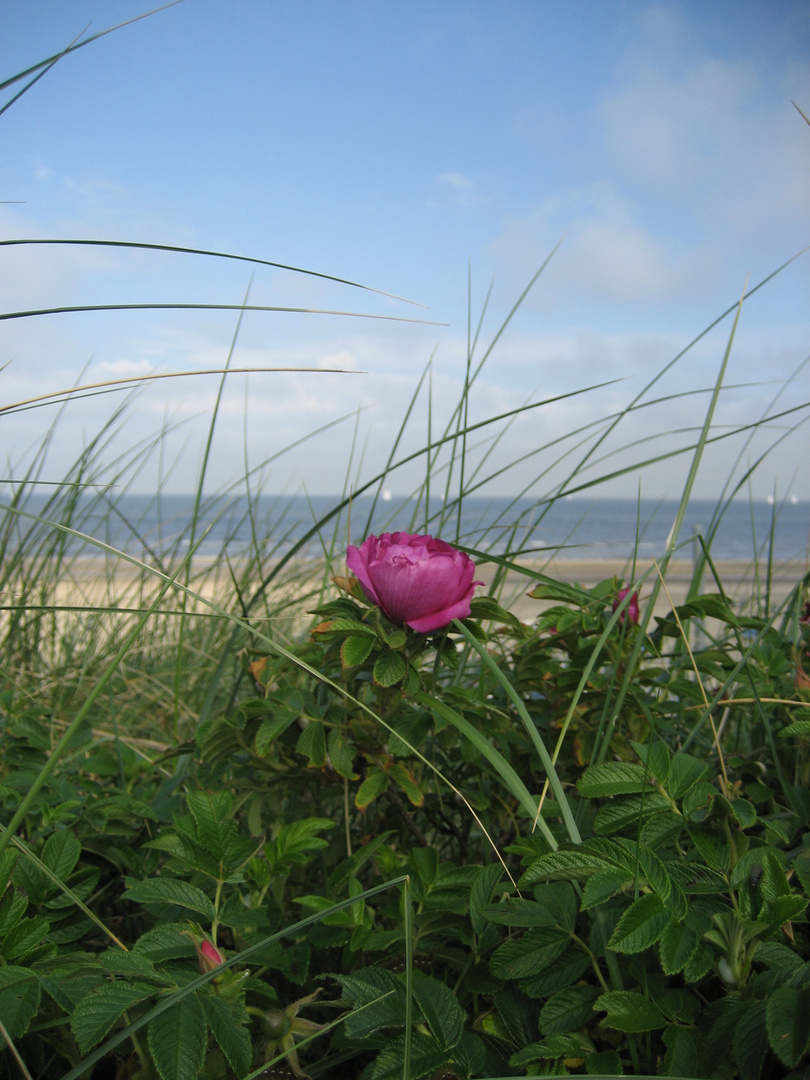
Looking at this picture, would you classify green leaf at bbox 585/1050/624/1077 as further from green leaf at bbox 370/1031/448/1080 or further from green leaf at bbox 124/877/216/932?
green leaf at bbox 124/877/216/932

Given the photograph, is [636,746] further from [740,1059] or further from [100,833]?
[100,833]

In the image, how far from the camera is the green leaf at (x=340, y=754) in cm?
82

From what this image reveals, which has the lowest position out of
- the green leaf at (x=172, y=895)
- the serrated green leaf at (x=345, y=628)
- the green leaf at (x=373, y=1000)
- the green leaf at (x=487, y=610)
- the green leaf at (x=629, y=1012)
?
the green leaf at (x=373, y=1000)

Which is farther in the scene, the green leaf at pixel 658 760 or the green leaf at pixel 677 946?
the green leaf at pixel 658 760

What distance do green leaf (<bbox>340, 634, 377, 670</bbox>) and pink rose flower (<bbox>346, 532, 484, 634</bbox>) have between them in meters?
0.04

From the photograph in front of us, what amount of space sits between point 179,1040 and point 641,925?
37 cm

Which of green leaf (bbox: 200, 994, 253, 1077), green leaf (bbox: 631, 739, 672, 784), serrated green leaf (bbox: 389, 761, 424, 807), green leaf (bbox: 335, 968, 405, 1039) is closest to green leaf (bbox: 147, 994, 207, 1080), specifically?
green leaf (bbox: 200, 994, 253, 1077)

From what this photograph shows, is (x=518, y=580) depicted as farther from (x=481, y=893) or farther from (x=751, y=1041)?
(x=751, y=1041)

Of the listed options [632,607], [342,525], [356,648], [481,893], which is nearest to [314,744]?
[356,648]

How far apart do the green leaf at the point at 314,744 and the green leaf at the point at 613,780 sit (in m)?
0.30

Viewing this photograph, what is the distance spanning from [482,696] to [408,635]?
257mm

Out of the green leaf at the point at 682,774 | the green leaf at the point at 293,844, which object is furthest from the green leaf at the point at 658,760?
the green leaf at the point at 293,844

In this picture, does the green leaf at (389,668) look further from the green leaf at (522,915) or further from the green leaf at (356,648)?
the green leaf at (522,915)

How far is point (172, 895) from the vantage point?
2.30 feet
